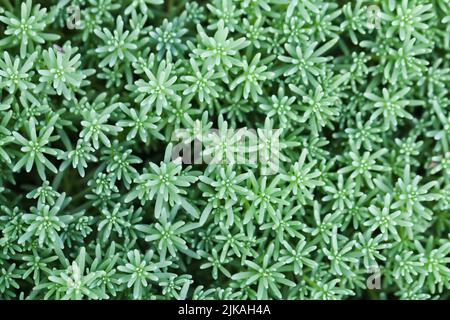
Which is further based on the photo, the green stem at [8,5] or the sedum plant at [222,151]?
the green stem at [8,5]

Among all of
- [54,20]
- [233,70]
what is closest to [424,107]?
[233,70]

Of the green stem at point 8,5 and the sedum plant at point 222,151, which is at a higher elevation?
the green stem at point 8,5

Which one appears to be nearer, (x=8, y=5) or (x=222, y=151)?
(x=222, y=151)

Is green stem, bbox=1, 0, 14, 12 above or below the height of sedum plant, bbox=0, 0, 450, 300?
above

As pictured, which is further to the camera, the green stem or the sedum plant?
the green stem

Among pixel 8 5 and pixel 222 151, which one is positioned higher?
pixel 8 5

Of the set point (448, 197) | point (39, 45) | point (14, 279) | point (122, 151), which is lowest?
point (14, 279)
